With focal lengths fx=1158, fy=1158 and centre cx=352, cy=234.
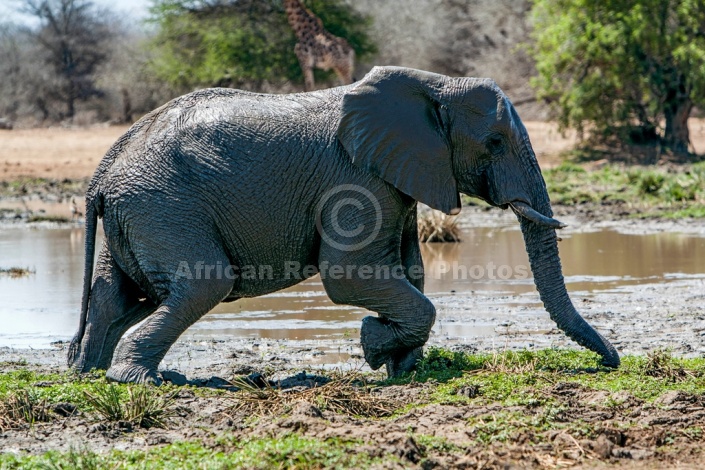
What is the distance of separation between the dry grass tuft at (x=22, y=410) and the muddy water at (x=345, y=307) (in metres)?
2.97

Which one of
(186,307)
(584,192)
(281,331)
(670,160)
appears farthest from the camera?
(670,160)

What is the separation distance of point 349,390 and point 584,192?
13.9 metres

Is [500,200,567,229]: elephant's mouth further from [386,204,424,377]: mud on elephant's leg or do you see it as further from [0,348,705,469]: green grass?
[0,348,705,469]: green grass

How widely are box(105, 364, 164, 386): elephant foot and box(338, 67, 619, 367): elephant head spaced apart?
1791 millimetres

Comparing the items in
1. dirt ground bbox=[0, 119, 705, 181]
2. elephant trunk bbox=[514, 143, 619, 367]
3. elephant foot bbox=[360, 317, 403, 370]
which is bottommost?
elephant foot bbox=[360, 317, 403, 370]

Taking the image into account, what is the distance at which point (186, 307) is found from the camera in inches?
277

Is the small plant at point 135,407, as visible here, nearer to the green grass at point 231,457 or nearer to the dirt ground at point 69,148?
the green grass at point 231,457

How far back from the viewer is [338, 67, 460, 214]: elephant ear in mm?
7141

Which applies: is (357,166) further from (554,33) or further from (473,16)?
(473,16)

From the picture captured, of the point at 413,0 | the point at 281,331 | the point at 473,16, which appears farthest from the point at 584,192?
the point at 413,0

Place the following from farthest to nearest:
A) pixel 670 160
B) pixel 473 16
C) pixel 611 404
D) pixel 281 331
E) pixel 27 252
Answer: pixel 473 16, pixel 670 160, pixel 27 252, pixel 281 331, pixel 611 404

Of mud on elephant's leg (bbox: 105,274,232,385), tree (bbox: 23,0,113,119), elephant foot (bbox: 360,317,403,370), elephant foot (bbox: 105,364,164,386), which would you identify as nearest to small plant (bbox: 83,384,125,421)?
elephant foot (bbox: 105,364,164,386)

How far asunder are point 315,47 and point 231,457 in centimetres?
2417

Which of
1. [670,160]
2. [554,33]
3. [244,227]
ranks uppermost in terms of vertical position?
[554,33]
